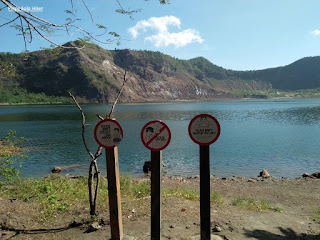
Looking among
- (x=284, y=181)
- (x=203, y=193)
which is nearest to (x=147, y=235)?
(x=203, y=193)

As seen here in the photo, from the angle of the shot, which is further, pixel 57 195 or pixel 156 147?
pixel 57 195

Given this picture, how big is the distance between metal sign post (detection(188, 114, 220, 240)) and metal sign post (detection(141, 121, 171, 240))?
459mm

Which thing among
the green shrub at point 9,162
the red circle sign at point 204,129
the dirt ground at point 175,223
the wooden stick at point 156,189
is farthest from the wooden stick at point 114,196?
the green shrub at point 9,162

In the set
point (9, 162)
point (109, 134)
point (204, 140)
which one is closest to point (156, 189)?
point (204, 140)

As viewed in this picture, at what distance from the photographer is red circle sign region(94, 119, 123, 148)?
200 inches

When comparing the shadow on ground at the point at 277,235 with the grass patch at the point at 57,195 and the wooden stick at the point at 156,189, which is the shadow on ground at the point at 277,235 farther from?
the grass patch at the point at 57,195

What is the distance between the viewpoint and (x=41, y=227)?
5.86 meters

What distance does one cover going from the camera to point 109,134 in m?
5.11

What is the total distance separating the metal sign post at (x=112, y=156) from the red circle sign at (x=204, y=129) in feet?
4.34

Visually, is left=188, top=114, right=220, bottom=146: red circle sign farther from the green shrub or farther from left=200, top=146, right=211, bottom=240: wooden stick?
the green shrub

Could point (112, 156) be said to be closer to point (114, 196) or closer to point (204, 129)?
point (114, 196)

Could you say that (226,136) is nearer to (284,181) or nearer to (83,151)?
(83,151)

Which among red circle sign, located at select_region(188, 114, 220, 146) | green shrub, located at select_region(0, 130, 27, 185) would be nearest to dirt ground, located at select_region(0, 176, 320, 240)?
green shrub, located at select_region(0, 130, 27, 185)

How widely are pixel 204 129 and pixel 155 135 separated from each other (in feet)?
2.68
